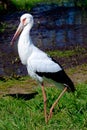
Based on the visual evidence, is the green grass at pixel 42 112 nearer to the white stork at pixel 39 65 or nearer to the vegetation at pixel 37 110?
the vegetation at pixel 37 110

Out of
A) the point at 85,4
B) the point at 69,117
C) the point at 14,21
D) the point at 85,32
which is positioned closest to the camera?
the point at 69,117

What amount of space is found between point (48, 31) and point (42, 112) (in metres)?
9.98

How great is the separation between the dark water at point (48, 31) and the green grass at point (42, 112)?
11.1 ft

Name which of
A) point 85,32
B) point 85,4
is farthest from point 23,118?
point 85,4

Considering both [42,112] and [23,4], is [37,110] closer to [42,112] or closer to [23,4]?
[42,112]

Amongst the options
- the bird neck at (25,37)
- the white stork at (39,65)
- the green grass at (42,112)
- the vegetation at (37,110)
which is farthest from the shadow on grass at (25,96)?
the bird neck at (25,37)

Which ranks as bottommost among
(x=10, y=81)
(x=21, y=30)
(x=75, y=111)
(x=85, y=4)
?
(x=85, y=4)

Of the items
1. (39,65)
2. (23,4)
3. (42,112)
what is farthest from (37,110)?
(23,4)

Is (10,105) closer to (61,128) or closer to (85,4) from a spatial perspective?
(61,128)

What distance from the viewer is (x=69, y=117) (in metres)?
7.00

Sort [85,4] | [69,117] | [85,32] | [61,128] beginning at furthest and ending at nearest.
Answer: [85,4] < [85,32] < [69,117] < [61,128]

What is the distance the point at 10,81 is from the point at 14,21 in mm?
9766

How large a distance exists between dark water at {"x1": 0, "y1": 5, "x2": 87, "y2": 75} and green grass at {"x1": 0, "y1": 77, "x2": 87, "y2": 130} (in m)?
3.39

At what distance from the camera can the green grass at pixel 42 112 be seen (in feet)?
21.7
